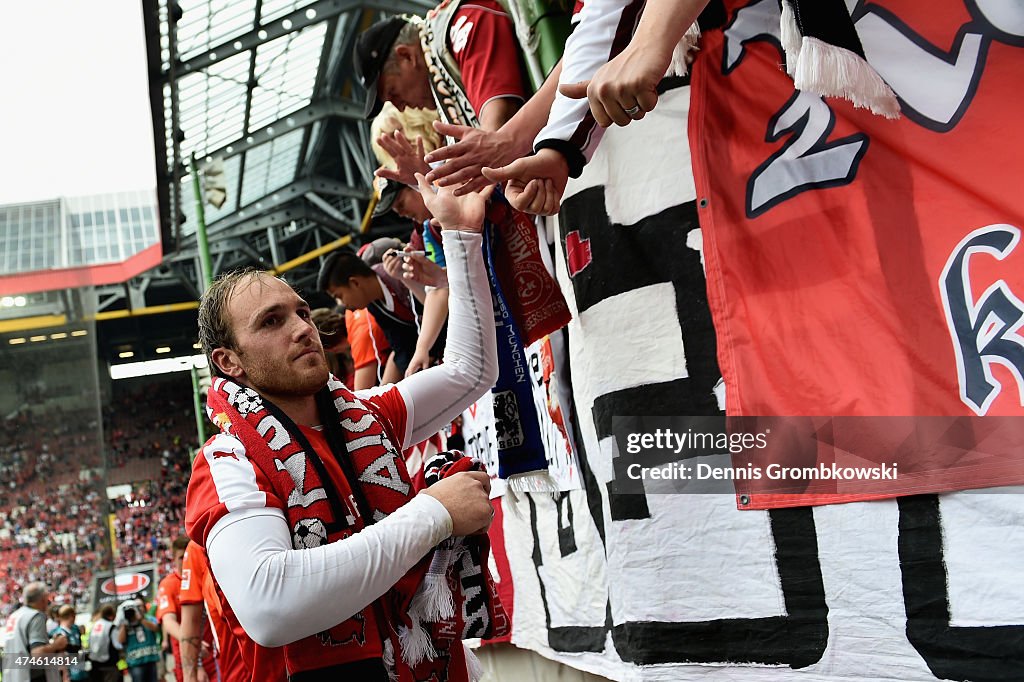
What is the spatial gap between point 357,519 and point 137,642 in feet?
37.3

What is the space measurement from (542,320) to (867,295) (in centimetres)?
107

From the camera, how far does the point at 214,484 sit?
1.75m

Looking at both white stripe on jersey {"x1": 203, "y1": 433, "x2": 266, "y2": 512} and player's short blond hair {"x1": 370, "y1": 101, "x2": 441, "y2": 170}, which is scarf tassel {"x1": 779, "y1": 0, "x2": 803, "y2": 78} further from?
player's short blond hair {"x1": 370, "y1": 101, "x2": 441, "y2": 170}

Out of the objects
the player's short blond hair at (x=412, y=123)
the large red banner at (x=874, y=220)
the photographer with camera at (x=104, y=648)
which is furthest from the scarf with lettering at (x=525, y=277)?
the photographer with camera at (x=104, y=648)

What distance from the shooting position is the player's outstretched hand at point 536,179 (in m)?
1.93

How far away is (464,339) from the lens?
2418mm

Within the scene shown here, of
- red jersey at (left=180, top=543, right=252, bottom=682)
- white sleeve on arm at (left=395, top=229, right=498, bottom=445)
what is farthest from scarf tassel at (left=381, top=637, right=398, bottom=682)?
white sleeve on arm at (left=395, top=229, right=498, bottom=445)

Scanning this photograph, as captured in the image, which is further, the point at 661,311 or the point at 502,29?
the point at 502,29

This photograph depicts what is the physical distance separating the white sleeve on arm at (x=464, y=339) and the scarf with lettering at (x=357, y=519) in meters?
0.39

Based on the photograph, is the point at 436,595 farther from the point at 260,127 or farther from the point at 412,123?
the point at 260,127

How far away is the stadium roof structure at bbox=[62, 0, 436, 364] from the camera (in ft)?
49.1

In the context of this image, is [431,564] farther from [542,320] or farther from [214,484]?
[542,320]

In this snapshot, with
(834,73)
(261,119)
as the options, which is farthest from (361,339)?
(261,119)

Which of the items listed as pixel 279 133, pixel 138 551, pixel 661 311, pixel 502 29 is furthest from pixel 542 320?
pixel 138 551
